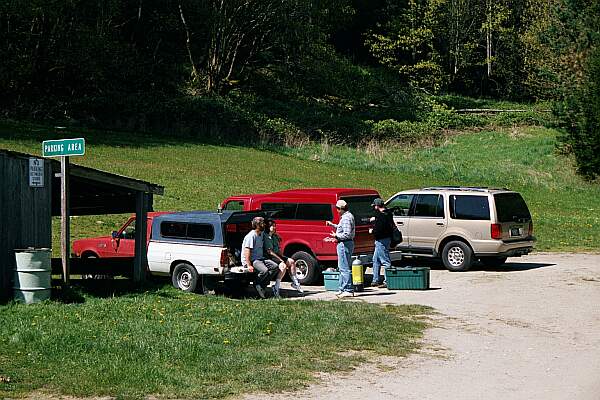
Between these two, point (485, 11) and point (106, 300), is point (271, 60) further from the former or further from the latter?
point (106, 300)

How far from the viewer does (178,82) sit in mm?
62312

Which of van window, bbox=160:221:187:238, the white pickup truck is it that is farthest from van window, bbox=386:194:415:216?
van window, bbox=160:221:187:238

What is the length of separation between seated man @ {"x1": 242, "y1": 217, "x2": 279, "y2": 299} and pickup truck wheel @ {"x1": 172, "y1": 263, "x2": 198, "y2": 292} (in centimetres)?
141

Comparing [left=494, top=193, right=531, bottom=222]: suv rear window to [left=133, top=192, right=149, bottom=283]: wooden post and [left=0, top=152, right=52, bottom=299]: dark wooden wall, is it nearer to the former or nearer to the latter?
[left=133, top=192, right=149, bottom=283]: wooden post

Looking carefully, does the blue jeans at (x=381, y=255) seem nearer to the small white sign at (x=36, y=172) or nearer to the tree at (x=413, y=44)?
the small white sign at (x=36, y=172)

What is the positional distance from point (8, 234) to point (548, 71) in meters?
48.9

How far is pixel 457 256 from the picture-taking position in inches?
915

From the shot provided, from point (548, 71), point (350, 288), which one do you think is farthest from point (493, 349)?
point (548, 71)

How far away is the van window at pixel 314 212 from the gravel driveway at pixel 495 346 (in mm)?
2165

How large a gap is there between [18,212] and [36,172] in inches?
29.9

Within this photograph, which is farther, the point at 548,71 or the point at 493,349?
the point at 548,71

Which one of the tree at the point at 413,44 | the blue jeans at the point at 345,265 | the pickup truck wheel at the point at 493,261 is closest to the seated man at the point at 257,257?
the blue jeans at the point at 345,265

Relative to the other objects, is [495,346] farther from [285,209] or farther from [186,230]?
[285,209]

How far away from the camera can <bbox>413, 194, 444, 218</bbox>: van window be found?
23.5 m
